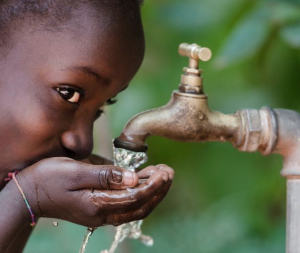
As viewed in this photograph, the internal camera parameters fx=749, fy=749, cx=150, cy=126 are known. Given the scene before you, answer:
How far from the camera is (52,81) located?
45.1 inches

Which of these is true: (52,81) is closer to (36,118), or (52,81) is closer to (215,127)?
(36,118)

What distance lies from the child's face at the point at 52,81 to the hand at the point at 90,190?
67 millimetres

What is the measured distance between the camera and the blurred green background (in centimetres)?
186

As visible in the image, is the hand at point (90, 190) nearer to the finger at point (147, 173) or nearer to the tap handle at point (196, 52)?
the finger at point (147, 173)

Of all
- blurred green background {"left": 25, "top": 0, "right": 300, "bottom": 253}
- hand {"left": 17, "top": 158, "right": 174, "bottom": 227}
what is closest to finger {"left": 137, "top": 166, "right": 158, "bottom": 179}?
hand {"left": 17, "top": 158, "right": 174, "bottom": 227}

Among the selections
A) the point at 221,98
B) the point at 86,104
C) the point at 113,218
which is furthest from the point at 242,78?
the point at 113,218

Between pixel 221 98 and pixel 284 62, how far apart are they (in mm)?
190

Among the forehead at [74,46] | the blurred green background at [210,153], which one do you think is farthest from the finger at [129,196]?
the blurred green background at [210,153]

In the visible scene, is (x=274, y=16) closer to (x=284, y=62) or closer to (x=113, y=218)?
(x=284, y=62)

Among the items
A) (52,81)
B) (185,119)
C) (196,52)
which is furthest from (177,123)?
(52,81)

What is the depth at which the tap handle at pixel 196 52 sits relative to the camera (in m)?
1.20

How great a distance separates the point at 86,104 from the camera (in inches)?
46.8

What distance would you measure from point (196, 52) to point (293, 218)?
0.31m

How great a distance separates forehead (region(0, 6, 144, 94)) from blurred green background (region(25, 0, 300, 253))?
643 mm
